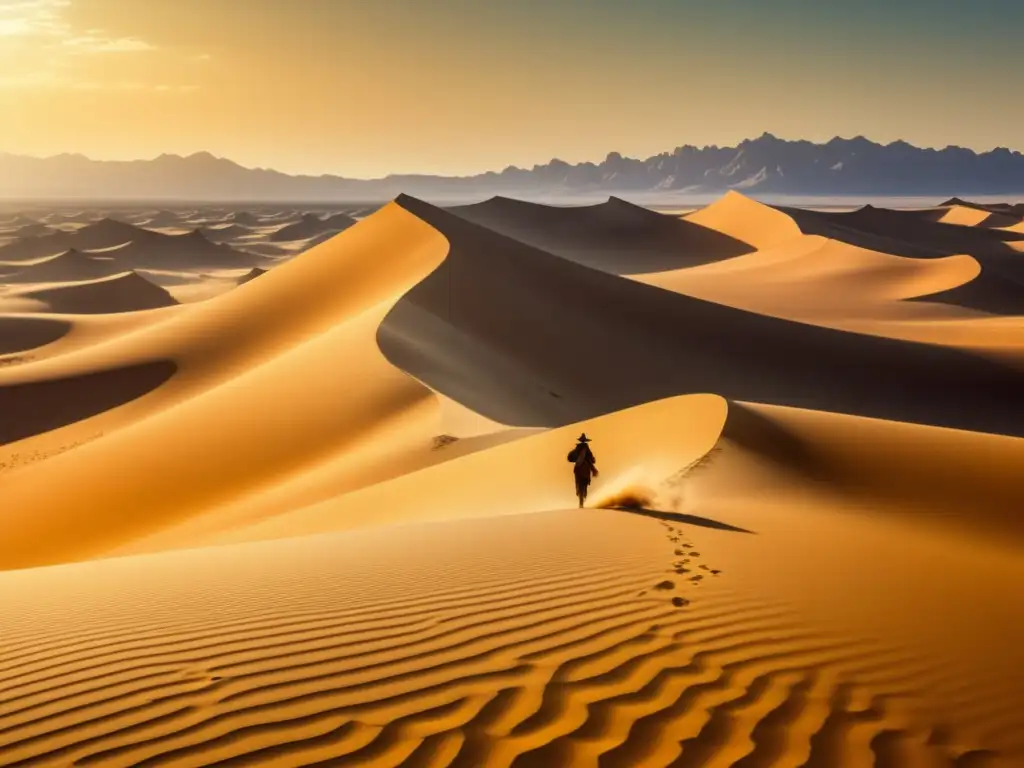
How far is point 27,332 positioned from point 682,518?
1450 inches

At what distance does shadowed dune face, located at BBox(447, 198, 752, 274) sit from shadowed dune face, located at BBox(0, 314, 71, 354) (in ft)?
162

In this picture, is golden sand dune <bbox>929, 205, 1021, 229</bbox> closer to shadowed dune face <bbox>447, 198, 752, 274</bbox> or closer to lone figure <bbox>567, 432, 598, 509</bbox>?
shadowed dune face <bbox>447, 198, 752, 274</bbox>

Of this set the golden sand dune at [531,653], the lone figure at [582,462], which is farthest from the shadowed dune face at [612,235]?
the golden sand dune at [531,653]

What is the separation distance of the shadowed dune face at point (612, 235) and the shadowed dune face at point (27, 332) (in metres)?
49.3

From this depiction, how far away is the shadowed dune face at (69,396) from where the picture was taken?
23.5 metres

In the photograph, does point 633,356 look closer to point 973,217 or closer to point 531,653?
point 531,653

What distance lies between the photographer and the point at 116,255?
100 m

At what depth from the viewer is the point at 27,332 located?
3694 centimetres

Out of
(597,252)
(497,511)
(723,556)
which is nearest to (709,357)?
(497,511)

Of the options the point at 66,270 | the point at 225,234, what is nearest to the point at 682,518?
the point at 66,270

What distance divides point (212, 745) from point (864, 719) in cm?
264

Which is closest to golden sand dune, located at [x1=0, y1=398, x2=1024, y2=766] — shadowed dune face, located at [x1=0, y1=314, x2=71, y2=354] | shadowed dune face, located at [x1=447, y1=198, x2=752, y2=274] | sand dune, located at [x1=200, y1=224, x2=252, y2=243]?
shadowed dune face, located at [x1=0, y1=314, x2=71, y2=354]

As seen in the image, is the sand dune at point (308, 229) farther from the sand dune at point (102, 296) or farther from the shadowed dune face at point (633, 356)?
the shadowed dune face at point (633, 356)

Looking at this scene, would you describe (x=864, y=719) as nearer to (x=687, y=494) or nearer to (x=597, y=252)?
(x=687, y=494)
